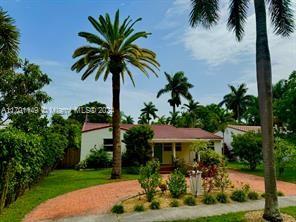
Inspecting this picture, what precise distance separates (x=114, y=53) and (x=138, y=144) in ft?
26.3

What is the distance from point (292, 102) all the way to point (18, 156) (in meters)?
18.3

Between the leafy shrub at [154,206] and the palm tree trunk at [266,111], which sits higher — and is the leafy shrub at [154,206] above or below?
below

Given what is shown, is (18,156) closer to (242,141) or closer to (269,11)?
(269,11)

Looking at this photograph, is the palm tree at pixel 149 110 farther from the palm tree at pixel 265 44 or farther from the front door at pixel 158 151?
the palm tree at pixel 265 44

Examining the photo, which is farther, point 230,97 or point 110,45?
point 230,97

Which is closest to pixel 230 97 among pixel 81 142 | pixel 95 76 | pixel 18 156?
pixel 81 142

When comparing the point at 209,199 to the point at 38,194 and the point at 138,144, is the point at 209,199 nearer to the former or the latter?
the point at 38,194

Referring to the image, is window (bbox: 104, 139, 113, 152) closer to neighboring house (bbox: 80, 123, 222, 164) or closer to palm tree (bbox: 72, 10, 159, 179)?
neighboring house (bbox: 80, 123, 222, 164)

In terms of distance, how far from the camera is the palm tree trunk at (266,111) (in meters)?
7.87

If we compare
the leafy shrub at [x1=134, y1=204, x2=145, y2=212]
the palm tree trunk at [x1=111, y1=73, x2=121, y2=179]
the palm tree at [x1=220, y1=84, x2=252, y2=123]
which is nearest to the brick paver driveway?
the leafy shrub at [x1=134, y1=204, x2=145, y2=212]

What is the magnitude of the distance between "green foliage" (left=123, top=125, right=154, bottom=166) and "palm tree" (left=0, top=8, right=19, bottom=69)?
553 inches

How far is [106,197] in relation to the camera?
1238 cm

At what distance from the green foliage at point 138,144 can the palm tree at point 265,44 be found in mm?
14276

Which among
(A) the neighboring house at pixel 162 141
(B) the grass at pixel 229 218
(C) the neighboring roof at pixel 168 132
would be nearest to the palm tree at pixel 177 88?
(C) the neighboring roof at pixel 168 132
